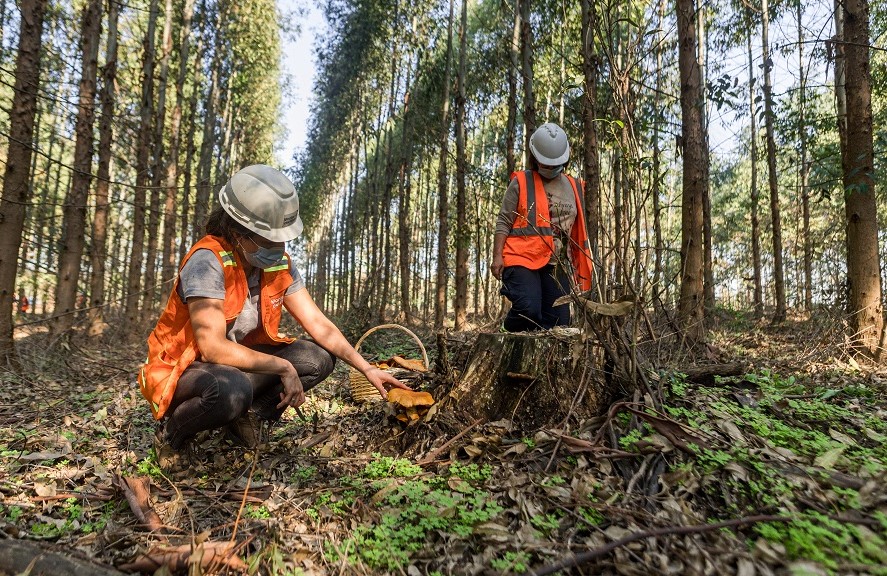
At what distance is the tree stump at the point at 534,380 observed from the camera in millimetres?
2523

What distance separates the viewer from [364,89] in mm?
18172

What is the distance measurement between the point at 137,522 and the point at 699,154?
5.65 m

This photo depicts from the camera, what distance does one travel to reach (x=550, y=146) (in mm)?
3543

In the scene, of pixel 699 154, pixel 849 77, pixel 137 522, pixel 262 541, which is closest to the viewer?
pixel 262 541

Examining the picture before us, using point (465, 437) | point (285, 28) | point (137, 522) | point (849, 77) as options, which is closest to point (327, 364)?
point (465, 437)

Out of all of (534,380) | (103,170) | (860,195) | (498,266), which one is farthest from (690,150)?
(103,170)

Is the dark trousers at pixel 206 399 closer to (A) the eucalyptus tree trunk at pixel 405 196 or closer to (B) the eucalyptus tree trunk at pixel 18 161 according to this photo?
(B) the eucalyptus tree trunk at pixel 18 161

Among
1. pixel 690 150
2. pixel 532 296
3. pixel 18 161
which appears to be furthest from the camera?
pixel 690 150

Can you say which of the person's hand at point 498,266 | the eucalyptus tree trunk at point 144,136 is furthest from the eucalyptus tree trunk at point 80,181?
the person's hand at point 498,266

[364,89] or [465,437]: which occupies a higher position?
[364,89]

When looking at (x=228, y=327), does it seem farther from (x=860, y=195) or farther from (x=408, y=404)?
(x=860, y=195)

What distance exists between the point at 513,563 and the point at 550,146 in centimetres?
278

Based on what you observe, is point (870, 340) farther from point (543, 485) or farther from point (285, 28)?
point (285, 28)

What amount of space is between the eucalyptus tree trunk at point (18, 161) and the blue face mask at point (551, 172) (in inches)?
180
